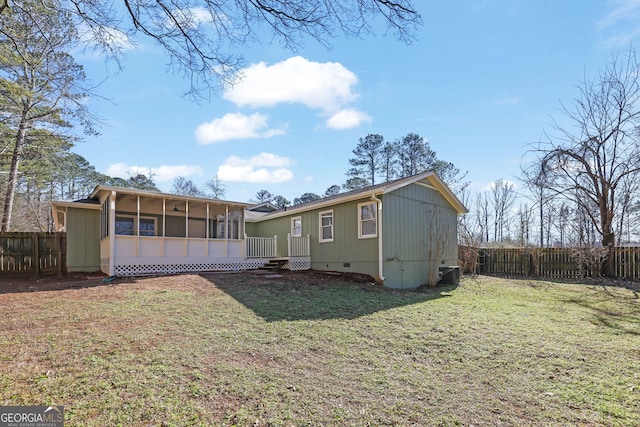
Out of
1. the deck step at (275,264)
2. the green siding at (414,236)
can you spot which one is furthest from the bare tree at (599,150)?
the deck step at (275,264)

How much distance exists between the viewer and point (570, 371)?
3869 millimetres

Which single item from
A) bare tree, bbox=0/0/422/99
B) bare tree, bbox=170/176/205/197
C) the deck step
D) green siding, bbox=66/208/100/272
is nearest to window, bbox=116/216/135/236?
green siding, bbox=66/208/100/272

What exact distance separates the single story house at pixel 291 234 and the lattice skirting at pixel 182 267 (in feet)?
0.10

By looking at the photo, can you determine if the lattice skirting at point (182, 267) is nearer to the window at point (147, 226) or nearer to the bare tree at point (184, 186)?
the window at point (147, 226)

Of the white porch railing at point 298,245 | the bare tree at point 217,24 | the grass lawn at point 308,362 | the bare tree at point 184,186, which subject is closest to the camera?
the grass lawn at point 308,362

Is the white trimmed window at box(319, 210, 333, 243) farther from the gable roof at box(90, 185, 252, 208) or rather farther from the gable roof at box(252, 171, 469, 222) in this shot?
the gable roof at box(90, 185, 252, 208)

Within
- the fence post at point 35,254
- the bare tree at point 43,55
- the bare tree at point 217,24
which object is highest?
the bare tree at point 43,55

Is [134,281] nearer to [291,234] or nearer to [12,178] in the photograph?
[291,234]

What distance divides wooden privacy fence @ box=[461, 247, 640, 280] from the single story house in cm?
433

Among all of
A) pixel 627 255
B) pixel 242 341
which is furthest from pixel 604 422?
pixel 627 255

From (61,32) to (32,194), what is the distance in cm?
2259

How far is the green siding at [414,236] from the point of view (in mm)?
10562

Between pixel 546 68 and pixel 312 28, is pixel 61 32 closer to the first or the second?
pixel 312 28

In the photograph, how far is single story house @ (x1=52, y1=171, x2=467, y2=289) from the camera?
10.6 meters
